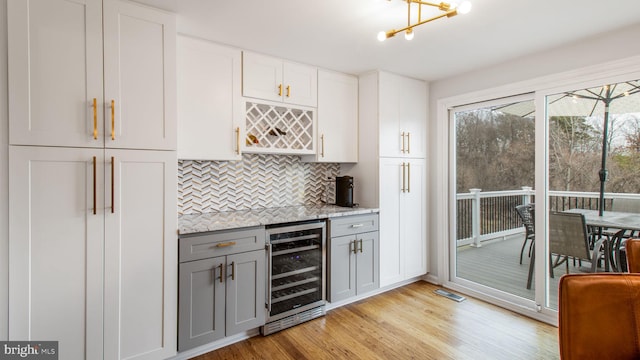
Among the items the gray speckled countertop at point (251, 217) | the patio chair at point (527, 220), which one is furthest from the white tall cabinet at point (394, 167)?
the patio chair at point (527, 220)

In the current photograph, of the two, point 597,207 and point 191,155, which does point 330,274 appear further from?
point 597,207

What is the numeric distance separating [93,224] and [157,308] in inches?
26.7

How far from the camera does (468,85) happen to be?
3.37m

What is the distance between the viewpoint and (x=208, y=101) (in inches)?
98.8

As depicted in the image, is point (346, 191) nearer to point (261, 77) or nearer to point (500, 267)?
point (261, 77)

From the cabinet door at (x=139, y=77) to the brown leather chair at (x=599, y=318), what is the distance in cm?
224

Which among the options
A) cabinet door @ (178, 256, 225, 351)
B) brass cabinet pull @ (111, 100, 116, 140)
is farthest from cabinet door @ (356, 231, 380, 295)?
brass cabinet pull @ (111, 100, 116, 140)

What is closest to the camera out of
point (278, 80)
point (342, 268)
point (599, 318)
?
point (599, 318)

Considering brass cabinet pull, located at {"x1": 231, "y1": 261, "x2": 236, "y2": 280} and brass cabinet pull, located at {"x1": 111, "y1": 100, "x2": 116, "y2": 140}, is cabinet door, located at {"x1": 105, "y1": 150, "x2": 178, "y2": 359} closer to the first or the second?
brass cabinet pull, located at {"x1": 111, "y1": 100, "x2": 116, "y2": 140}

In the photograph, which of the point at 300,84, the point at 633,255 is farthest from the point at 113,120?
the point at 633,255

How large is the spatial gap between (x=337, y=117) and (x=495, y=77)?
164 centimetres

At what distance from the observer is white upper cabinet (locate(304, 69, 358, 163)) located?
125 inches

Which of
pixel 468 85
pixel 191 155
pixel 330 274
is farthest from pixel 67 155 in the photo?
pixel 468 85

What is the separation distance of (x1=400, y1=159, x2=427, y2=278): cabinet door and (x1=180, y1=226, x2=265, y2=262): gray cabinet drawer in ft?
5.82
